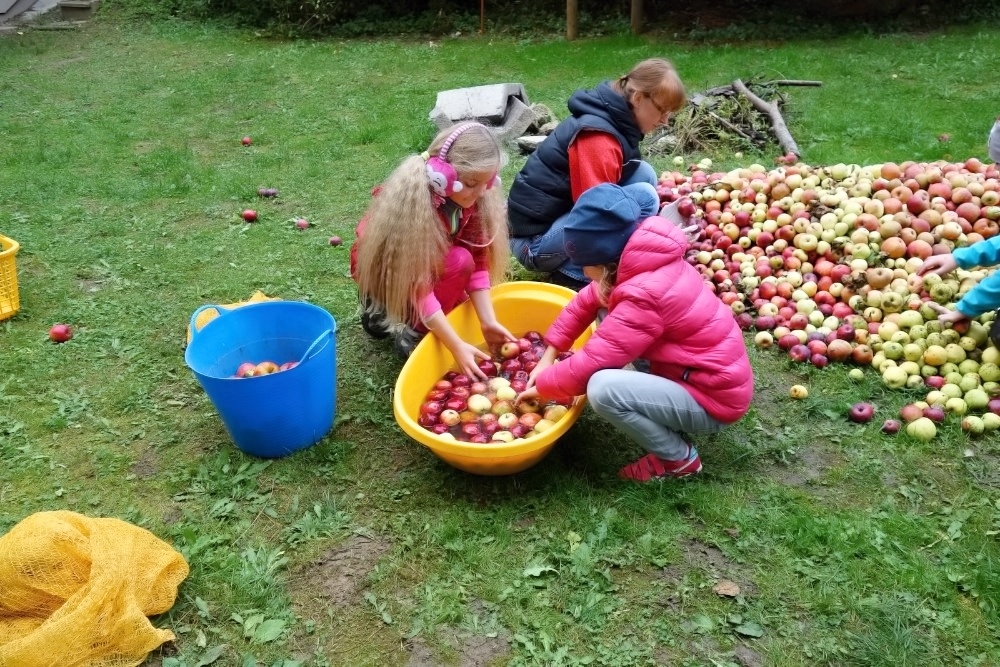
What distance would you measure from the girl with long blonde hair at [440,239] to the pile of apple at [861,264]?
4.50ft

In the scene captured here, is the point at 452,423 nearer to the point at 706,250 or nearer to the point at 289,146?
the point at 706,250

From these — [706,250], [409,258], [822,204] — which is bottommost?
[706,250]

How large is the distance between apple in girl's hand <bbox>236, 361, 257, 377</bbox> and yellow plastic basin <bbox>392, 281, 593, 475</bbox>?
2.11 feet

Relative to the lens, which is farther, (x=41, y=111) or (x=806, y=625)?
(x=41, y=111)

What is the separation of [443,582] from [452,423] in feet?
2.28

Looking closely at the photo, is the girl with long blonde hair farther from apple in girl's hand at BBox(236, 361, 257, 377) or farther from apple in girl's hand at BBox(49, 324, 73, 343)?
apple in girl's hand at BBox(49, 324, 73, 343)

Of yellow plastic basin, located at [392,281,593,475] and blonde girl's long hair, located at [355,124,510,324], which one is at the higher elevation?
blonde girl's long hair, located at [355,124,510,324]

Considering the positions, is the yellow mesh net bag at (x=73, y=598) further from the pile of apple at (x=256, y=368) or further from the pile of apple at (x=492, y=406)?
the pile of apple at (x=492, y=406)

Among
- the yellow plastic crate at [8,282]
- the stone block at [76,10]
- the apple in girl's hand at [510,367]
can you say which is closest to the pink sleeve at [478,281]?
the apple in girl's hand at [510,367]

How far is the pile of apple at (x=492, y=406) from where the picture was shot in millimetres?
2840

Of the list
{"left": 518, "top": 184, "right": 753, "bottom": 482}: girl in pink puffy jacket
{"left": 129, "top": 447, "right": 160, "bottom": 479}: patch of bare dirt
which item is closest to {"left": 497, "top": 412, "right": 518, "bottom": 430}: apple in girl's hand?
{"left": 518, "top": 184, "right": 753, "bottom": 482}: girl in pink puffy jacket

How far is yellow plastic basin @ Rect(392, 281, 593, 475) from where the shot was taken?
245cm

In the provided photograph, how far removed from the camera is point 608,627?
222 centimetres

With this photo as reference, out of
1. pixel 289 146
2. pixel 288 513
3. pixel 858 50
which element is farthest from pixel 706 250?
pixel 858 50
